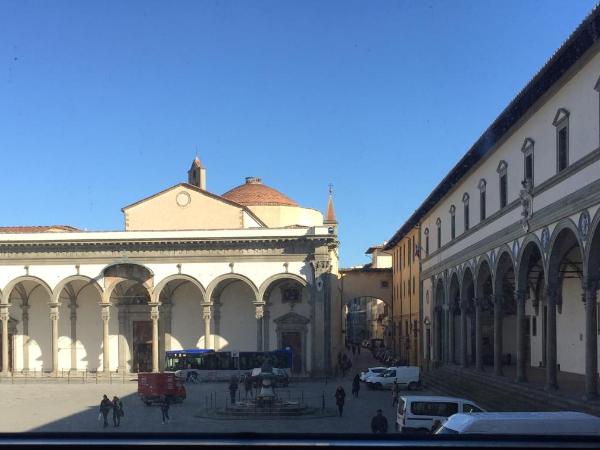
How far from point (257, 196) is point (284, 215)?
246cm

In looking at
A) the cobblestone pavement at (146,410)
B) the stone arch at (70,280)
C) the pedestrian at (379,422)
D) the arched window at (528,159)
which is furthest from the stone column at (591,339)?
the stone arch at (70,280)

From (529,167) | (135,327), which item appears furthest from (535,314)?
(135,327)

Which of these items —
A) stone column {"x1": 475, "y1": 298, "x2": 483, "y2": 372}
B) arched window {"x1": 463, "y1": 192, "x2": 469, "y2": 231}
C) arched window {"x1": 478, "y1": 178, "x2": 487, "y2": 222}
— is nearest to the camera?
arched window {"x1": 478, "y1": 178, "x2": 487, "y2": 222}

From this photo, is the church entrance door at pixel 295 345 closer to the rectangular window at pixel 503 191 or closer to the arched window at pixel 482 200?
the arched window at pixel 482 200

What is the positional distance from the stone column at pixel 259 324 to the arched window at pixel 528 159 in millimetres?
19497

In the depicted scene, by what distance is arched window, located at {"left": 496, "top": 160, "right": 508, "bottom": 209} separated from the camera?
21695 mm

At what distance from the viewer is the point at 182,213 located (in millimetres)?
40719

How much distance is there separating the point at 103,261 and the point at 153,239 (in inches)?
113

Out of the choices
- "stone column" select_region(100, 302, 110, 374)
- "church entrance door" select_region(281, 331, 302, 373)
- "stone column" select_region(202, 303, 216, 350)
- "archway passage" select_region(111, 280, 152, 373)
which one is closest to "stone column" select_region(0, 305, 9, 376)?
"stone column" select_region(100, 302, 110, 374)

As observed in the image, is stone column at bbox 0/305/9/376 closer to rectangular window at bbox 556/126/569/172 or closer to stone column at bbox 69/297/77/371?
stone column at bbox 69/297/77/371

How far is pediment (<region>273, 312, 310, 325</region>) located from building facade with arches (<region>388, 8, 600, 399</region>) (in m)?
6.35

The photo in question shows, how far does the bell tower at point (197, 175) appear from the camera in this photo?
4803cm
